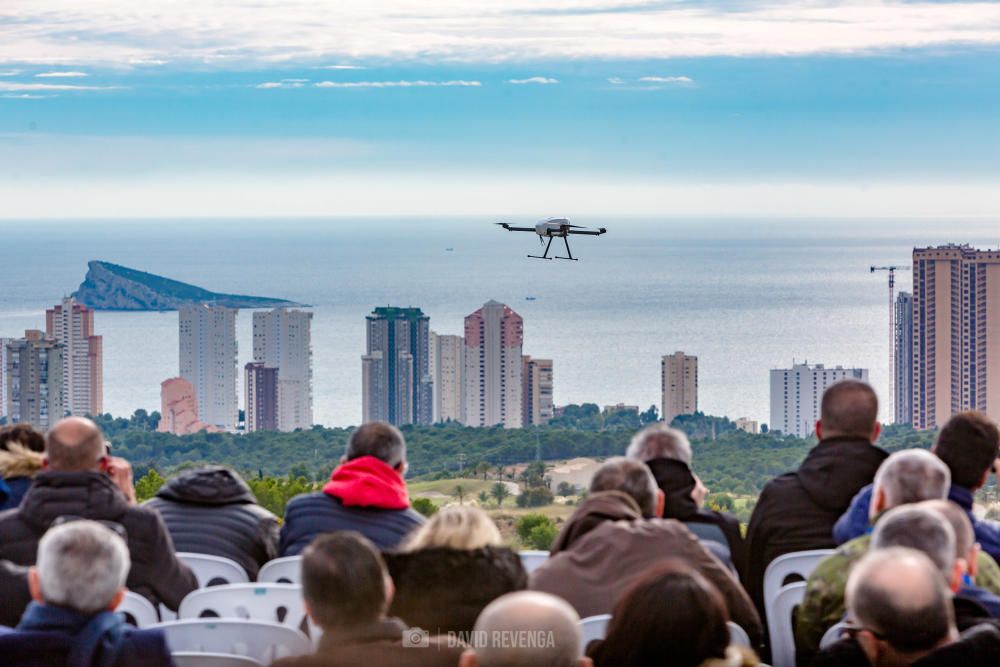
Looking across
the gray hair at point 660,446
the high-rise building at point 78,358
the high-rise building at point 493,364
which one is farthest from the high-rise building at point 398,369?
the gray hair at point 660,446

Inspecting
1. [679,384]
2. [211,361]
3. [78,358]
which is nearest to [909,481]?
[679,384]

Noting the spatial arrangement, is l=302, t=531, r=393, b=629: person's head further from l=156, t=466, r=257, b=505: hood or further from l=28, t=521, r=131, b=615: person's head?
l=156, t=466, r=257, b=505: hood

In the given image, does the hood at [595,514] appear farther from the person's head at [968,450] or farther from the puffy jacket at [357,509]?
the person's head at [968,450]

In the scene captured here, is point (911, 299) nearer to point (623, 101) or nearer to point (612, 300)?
point (612, 300)

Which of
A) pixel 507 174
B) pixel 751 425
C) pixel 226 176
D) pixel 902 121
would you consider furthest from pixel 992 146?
pixel 751 425

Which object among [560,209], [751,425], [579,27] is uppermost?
[579,27]

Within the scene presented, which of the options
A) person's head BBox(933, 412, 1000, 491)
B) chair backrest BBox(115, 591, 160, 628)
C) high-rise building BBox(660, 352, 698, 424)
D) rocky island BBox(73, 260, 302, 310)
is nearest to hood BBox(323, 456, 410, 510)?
chair backrest BBox(115, 591, 160, 628)

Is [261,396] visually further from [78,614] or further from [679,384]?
[78,614]
